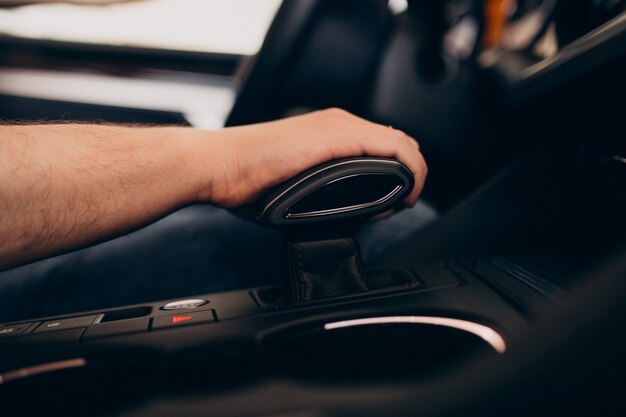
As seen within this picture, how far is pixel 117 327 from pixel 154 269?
235 mm

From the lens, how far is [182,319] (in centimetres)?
47

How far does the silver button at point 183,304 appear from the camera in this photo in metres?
0.52

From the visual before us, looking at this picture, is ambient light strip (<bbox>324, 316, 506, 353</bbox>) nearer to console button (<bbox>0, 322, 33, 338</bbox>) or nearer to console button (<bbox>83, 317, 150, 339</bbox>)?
console button (<bbox>83, 317, 150, 339</bbox>)

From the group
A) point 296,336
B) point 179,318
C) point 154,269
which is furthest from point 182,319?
point 154,269

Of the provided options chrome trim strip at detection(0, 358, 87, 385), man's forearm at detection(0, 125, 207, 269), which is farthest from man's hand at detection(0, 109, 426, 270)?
chrome trim strip at detection(0, 358, 87, 385)

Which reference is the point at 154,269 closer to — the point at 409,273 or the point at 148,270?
the point at 148,270

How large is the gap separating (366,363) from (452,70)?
0.71 meters

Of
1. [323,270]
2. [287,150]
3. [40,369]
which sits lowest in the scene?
[40,369]

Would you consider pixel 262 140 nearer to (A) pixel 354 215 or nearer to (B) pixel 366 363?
(A) pixel 354 215

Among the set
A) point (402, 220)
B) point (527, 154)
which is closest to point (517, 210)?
point (527, 154)

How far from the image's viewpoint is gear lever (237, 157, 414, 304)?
509mm

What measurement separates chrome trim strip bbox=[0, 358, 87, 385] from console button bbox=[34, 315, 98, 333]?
A: 0.07m

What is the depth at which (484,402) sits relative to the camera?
23cm

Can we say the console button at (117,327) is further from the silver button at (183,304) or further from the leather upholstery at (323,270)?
the leather upholstery at (323,270)
